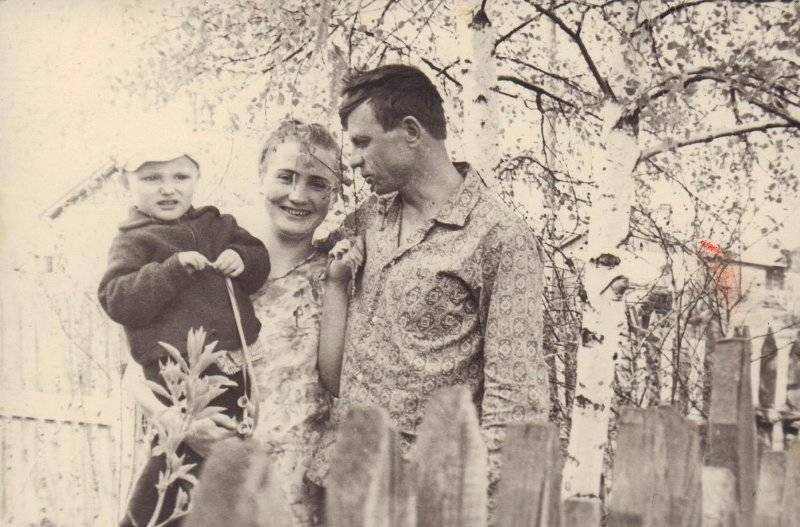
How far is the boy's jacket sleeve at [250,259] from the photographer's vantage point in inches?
152

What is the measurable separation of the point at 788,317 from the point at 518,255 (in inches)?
44.4

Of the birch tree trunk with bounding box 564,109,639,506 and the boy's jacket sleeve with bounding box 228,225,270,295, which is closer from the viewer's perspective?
the boy's jacket sleeve with bounding box 228,225,270,295

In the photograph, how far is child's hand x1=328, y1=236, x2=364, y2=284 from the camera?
3.89 metres

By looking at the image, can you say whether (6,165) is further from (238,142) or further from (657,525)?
(657,525)

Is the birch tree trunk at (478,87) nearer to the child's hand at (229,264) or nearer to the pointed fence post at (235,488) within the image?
the child's hand at (229,264)

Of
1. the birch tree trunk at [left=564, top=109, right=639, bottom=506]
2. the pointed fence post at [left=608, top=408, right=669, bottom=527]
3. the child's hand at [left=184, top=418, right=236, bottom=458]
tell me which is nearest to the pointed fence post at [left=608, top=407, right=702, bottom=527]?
the pointed fence post at [left=608, top=408, right=669, bottom=527]

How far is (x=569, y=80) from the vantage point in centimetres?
412

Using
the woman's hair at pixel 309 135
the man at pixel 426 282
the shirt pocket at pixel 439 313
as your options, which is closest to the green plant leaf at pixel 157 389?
the man at pixel 426 282

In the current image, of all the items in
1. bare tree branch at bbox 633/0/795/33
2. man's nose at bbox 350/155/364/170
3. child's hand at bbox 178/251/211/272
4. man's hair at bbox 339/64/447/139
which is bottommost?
child's hand at bbox 178/251/211/272

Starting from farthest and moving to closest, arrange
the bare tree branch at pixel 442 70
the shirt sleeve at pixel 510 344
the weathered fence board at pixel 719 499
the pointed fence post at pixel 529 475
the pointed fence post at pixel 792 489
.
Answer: the bare tree branch at pixel 442 70, the shirt sleeve at pixel 510 344, the pointed fence post at pixel 792 489, the weathered fence board at pixel 719 499, the pointed fence post at pixel 529 475

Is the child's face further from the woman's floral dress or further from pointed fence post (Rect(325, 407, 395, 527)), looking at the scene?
pointed fence post (Rect(325, 407, 395, 527))

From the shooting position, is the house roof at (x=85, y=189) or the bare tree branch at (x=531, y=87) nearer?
the house roof at (x=85, y=189)

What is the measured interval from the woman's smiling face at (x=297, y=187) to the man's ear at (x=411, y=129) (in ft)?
0.93

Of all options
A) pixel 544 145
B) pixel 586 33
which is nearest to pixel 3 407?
pixel 544 145
